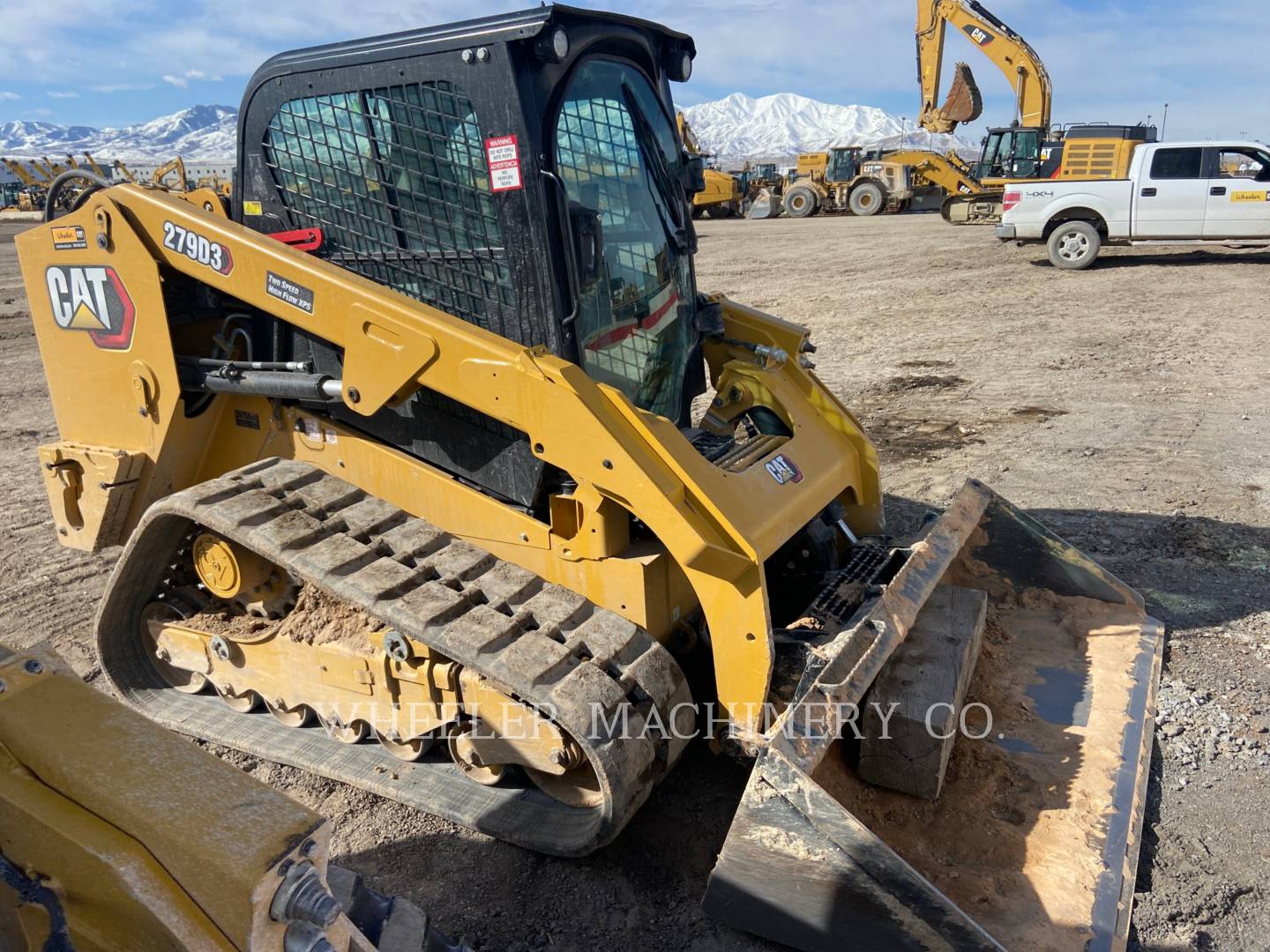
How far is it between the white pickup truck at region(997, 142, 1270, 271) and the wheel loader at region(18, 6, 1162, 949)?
12526mm

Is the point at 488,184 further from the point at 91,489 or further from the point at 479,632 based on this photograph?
the point at 91,489

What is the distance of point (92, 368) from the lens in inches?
146

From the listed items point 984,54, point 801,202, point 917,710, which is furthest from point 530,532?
point 801,202

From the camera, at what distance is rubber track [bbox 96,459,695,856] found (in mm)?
2701

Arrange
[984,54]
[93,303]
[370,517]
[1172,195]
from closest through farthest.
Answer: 1. [370,517]
2. [93,303]
3. [1172,195]
4. [984,54]

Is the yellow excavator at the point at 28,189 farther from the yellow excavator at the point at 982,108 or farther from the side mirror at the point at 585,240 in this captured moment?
the side mirror at the point at 585,240

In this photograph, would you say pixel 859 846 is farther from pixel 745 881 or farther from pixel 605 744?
pixel 605 744

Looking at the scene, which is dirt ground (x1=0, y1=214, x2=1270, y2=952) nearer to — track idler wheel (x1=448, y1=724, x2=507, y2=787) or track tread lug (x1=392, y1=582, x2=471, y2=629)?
track idler wheel (x1=448, y1=724, x2=507, y2=787)

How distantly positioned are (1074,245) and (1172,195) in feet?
4.83

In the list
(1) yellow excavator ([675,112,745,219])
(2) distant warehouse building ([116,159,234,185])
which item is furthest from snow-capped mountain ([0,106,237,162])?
(1) yellow excavator ([675,112,745,219])

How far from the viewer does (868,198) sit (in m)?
28.1

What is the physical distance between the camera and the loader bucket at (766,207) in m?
29.7

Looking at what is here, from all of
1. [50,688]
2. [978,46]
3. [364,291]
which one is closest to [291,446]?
[364,291]
